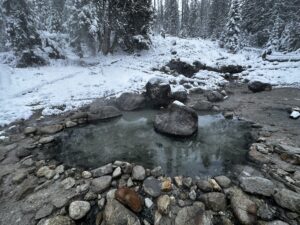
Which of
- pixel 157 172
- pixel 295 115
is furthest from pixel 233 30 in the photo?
pixel 157 172

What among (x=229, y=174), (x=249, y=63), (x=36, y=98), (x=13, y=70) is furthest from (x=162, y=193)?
(x=249, y=63)

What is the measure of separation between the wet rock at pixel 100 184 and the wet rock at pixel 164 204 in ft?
4.05

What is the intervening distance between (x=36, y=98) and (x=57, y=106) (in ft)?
5.10

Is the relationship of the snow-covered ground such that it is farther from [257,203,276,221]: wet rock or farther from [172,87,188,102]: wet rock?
[257,203,276,221]: wet rock

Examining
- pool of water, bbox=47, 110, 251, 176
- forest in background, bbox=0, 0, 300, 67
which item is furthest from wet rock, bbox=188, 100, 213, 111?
forest in background, bbox=0, 0, 300, 67

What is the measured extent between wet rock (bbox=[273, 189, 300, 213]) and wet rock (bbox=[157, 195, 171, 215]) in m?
2.16

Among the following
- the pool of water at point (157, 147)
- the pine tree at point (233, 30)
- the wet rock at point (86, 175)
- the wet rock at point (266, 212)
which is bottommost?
the pool of water at point (157, 147)

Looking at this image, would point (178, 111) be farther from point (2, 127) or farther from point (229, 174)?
point (2, 127)

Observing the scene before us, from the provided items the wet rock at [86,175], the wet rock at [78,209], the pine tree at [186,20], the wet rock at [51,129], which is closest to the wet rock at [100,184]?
the wet rock at [86,175]

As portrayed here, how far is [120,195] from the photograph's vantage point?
13.4 feet

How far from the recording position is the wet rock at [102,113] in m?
8.60

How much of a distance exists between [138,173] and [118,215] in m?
1.33

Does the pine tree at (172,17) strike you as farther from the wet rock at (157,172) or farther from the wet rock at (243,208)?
the wet rock at (243,208)

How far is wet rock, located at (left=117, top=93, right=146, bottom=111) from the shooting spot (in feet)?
32.1
